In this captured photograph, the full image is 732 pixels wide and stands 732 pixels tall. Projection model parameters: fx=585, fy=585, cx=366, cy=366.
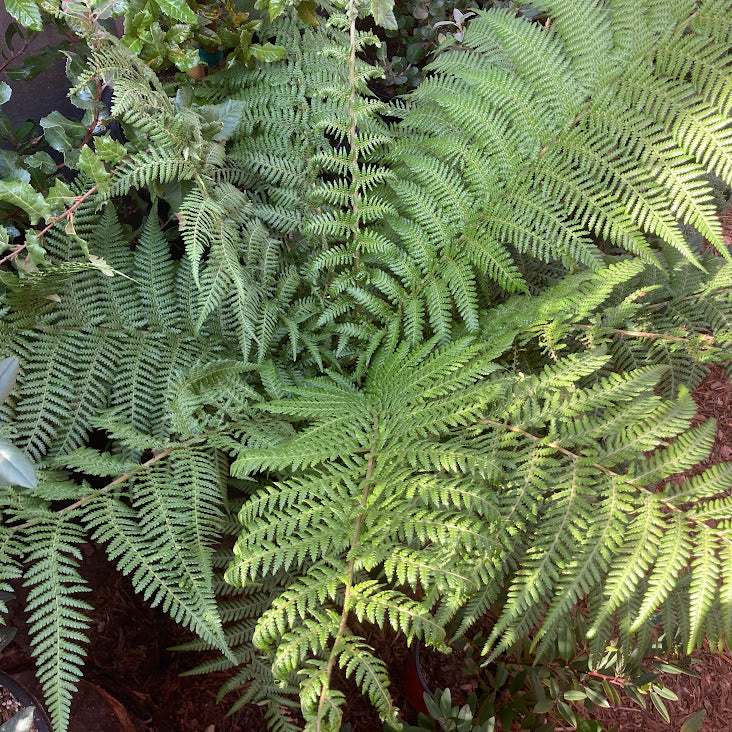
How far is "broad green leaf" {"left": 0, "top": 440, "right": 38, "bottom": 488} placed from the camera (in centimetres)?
100

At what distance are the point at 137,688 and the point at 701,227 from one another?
1922 millimetres

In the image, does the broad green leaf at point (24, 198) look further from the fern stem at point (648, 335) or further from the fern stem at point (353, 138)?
the fern stem at point (648, 335)

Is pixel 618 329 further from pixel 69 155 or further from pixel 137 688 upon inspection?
pixel 137 688

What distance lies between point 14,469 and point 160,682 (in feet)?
3.42

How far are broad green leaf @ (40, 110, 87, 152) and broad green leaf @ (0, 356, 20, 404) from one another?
623 millimetres

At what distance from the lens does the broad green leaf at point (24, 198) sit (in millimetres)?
1135

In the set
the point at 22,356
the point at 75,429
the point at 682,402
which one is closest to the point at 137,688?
the point at 75,429

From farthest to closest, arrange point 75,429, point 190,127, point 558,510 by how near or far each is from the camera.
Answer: point 75,429
point 190,127
point 558,510

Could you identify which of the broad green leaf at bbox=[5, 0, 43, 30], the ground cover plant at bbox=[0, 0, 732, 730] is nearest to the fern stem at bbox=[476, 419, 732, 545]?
the ground cover plant at bbox=[0, 0, 732, 730]

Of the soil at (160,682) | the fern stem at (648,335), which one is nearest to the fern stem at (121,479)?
the soil at (160,682)

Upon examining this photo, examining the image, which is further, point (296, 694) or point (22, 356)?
point (296, 694)

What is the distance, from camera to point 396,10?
93.6 inches

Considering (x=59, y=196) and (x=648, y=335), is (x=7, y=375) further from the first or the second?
(x=648, y=335)

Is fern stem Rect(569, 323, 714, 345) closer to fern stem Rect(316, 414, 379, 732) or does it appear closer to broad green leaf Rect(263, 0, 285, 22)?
fern stem Rect(316, 414, 379, 732)
